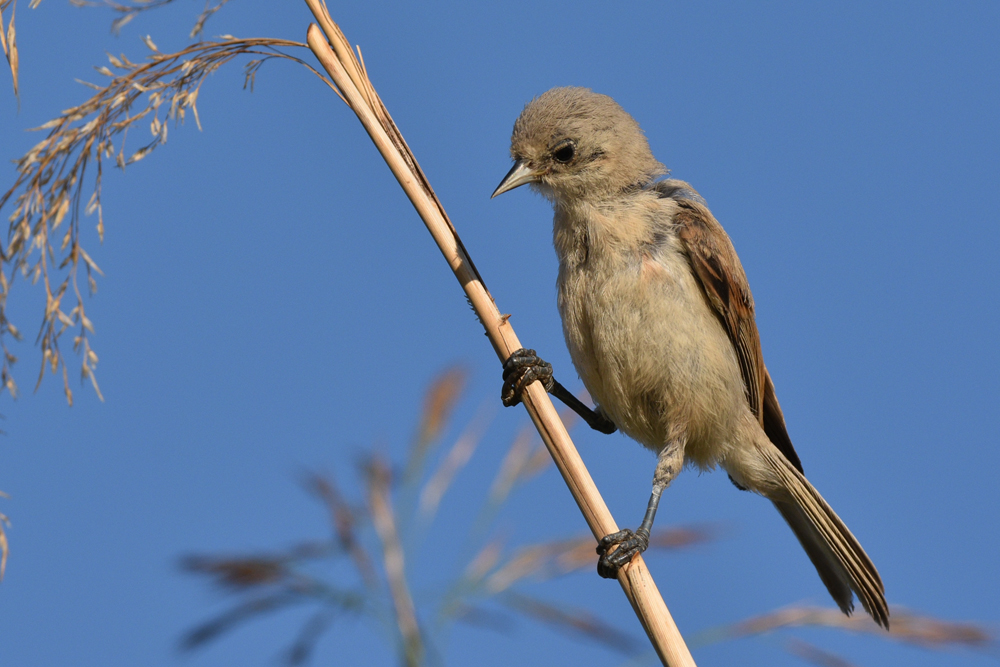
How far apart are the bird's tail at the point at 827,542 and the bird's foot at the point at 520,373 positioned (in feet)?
4.88

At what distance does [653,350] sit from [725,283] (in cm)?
45

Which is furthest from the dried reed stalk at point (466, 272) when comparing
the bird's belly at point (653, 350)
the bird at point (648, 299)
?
the bird's belly at point (653, 350)

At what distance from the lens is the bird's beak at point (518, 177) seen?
11.5ft

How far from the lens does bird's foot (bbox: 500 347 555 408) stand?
2.81 meters

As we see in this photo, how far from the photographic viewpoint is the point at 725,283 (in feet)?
11.9

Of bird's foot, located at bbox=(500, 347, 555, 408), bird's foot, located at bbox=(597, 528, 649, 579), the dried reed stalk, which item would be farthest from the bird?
the dried reed stalk

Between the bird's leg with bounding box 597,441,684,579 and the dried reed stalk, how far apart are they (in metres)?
0.13

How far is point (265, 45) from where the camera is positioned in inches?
88.0

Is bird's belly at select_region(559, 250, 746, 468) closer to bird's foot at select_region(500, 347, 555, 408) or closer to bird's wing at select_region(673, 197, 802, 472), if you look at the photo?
bird's wing at select_region(673, 197, 802, 472)

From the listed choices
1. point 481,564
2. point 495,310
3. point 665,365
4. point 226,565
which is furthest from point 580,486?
point 665,365

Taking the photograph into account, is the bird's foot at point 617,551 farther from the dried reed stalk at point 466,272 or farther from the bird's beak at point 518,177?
the bird's beak at point 518,177

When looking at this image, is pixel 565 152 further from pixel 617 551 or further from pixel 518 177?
pixel 617 551

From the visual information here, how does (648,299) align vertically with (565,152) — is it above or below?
below

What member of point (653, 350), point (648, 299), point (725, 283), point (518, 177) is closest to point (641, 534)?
point (653, 350)
